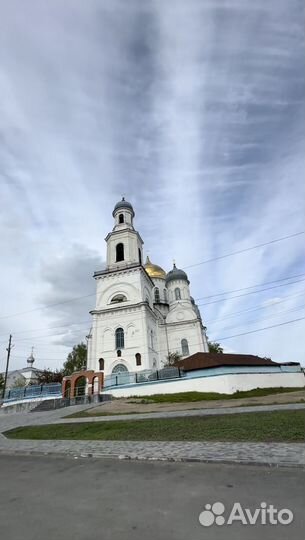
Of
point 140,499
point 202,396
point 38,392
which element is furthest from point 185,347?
point 140,499

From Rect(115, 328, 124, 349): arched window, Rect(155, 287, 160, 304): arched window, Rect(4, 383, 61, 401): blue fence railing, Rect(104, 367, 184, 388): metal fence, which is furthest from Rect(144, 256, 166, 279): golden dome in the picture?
Rect(4, 383, 61, 401): blue fence railing

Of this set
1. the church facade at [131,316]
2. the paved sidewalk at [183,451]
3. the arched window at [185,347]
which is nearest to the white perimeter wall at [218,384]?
the church facade at [131,316]

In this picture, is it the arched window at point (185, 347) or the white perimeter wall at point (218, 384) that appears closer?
the white perimeter wall at point (218, 384)

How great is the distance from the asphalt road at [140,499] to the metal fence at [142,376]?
20255 mm

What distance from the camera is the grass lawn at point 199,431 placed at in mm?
7164

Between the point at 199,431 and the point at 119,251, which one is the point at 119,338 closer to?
the point at 119,251

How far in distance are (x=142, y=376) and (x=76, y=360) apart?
23969 millimetres

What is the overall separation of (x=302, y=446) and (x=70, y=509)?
4.74 metres

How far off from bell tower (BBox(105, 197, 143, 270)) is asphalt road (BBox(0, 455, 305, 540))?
109 feet

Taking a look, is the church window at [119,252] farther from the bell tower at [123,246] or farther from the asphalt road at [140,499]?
the asphalt road at [140,499]

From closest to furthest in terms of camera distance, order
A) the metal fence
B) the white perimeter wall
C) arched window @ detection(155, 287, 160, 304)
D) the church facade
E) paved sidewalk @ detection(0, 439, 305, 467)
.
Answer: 1. paved sidewalk @ detection(0, 439, 305, 467)
2. the white perimeter wall
3. the metal fence
4. the church facade
5. arched window @ detection(155, 287, 160, 304)

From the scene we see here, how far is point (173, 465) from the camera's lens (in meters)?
5.46

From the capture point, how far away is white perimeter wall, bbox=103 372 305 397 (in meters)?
22.8

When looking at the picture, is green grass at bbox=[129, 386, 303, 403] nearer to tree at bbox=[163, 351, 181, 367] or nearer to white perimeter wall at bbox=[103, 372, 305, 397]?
white perimeter wall at bbox=[103, 372, 305, 397]
